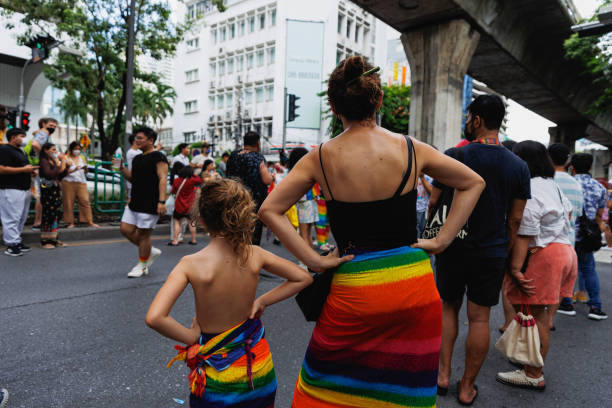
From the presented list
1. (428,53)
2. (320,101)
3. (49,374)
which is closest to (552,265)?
(49,374)

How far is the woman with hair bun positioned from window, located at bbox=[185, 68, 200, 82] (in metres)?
48.4

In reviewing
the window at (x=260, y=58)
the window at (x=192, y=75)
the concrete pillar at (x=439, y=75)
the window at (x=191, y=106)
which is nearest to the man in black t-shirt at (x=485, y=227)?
the concrete pillar at (x=439, y=75)

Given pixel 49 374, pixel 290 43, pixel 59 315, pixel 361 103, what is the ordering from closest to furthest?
pixel 361 103 → pixel 49 374 → pixel 59 315 → pixel 290 43

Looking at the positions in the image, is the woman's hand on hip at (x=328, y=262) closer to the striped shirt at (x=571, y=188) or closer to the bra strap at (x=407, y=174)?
the bra strap at (x=407, y=174)

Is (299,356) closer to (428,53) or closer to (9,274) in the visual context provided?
(9,274)

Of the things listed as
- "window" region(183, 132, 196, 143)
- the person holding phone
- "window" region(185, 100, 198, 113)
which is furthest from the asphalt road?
"window" region(185, 100, 198, 113)

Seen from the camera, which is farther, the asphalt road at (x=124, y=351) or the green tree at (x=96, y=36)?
the green tree at (x=96, y=36)

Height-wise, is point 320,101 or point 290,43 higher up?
point 290,43

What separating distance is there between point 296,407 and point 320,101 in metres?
39.1

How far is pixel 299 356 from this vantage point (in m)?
3.24

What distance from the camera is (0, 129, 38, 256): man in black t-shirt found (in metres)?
6.27

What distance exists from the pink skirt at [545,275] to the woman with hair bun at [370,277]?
1.61 m

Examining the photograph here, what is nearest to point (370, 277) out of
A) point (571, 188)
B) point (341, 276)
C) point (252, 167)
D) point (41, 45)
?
point (341, 276)

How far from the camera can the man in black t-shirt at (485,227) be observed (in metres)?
2.59
